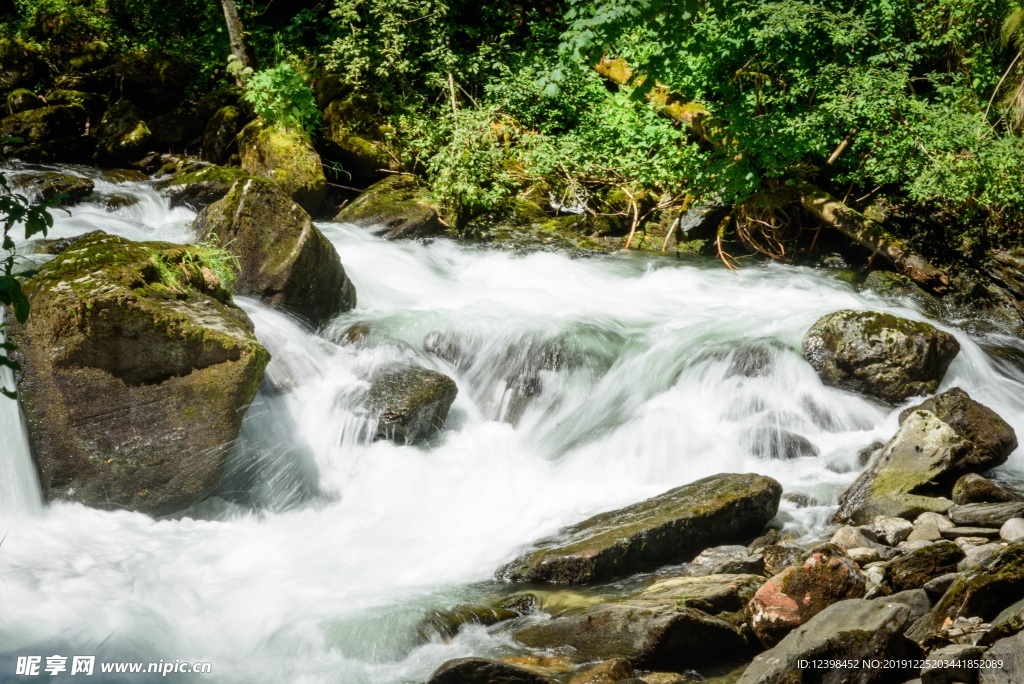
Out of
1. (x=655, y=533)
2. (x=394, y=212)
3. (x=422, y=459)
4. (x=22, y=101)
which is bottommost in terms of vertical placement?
(x=422, y=459)

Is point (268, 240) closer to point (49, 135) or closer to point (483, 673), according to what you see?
point (483, 673)

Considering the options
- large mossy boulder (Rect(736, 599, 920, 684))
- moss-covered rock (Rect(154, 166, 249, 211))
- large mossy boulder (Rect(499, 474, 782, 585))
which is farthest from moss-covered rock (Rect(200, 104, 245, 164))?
large mossy boulder (Rect(736, 599, 920, 684))

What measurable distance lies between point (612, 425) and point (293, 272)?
3.60m

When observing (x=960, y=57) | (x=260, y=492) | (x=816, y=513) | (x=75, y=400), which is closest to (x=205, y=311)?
(x=75, y=400)

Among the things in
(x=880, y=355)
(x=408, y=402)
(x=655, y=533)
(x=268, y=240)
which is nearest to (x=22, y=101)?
(x=268, y=240)

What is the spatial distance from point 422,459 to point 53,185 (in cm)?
687

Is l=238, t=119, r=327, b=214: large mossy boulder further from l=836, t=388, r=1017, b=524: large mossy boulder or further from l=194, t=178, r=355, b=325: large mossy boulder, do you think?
l=836, t=388, r=1017, b=524: large mossy boulder

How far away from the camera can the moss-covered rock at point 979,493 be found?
5.55 m

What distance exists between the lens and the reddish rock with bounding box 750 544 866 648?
4.18 metres

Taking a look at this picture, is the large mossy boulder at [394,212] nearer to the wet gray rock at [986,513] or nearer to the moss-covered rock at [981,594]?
the wet gray rock at [986,513]

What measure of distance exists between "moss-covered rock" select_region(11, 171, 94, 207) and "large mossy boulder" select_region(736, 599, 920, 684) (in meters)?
9.86

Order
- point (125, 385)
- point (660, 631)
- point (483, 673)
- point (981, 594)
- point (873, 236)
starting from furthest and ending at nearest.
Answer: point (873, 236) → point (125, 385) → point (660, 631) → point (483, 673) → point (981, 594)

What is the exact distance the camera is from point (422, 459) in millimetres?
6949

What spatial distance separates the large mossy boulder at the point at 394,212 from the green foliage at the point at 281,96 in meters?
1.59
